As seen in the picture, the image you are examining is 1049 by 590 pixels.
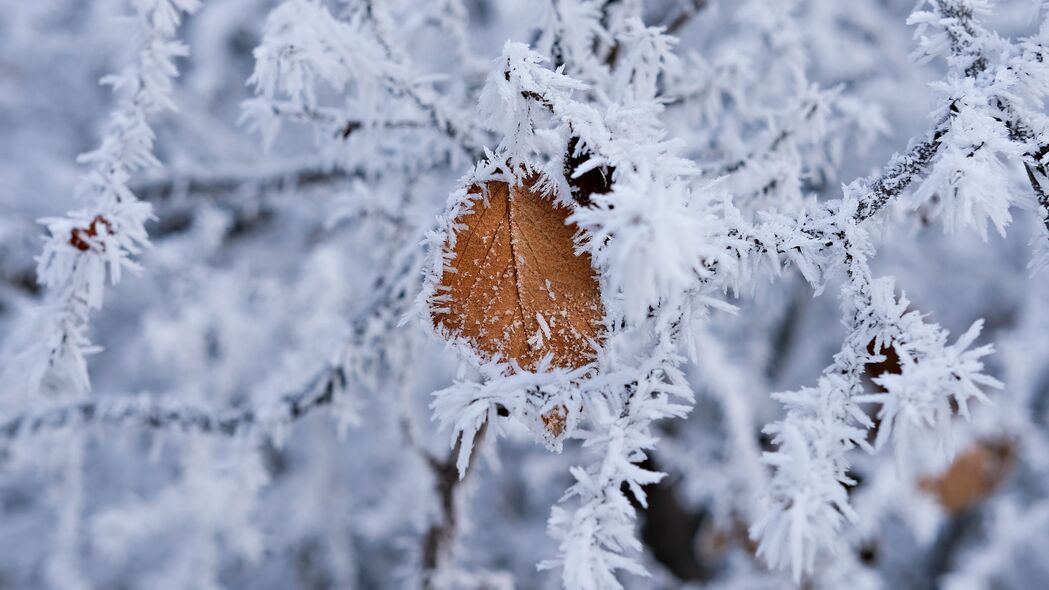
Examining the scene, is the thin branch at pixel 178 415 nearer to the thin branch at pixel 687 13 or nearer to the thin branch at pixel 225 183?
the thin branch at pixel 225 183

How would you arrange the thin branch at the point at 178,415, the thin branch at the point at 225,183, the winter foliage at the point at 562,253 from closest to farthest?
the winter foliage at the point at 562,253 < the thin branch at the point at 178,415 < the thin branch at the point at 225,183

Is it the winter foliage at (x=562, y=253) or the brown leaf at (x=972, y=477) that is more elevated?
the winter foliage at (x=562, y=253)

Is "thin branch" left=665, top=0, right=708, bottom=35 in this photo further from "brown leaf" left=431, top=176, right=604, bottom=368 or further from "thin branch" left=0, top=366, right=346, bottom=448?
"thin branch" left=0, top=366, right=346, bottom=448

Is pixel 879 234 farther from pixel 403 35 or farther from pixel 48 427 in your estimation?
pixel 48 427

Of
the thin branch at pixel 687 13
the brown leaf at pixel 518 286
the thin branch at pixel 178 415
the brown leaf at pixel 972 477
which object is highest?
the thin branch at pixel 687 13

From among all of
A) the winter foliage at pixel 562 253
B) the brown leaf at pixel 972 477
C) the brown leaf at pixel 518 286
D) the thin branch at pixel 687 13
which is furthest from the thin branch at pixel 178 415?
the brown leaf at pixel 972 477

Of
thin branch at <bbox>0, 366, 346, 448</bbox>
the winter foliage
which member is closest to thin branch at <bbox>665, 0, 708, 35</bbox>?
the winter foliage

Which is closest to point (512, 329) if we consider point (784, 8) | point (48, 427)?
point (784, 8)
